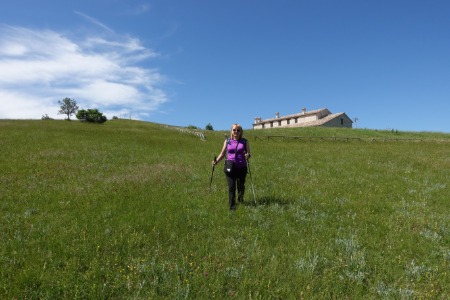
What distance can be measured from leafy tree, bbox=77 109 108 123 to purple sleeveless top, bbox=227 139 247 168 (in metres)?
97.8

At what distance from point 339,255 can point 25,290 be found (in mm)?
6504

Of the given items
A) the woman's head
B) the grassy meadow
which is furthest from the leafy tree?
the woman's head

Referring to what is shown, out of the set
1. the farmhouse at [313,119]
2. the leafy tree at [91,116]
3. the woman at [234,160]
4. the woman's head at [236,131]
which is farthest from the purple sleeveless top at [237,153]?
the leafy tree at [91,116]

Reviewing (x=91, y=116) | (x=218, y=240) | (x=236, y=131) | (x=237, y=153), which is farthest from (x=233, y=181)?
(x=91, y=116)

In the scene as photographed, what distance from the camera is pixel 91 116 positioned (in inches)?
3878

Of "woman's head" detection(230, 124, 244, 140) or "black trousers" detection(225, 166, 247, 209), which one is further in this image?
"woman's head" detection(230, 124, 244, 140)

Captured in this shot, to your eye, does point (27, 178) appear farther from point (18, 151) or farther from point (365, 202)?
point (365, 202)

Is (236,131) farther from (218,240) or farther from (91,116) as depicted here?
(91,116)

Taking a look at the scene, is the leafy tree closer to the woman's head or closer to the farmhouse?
the farmhouse

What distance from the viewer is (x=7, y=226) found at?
8469 millimetres

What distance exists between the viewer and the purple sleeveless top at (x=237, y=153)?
34.4 ft

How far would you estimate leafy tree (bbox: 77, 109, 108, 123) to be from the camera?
3888 inches

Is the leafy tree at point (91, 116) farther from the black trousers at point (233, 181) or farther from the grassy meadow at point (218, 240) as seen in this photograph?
the black trousers at point (233, 181)

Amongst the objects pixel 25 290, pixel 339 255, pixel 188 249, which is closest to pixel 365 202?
pixel 339 255
